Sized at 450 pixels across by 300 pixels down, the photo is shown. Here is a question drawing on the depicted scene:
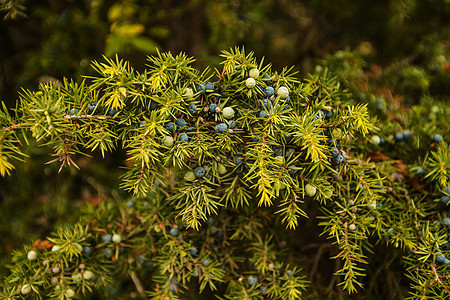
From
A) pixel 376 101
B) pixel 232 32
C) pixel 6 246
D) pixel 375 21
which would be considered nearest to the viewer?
pixel 376 101

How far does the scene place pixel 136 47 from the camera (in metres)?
1.39

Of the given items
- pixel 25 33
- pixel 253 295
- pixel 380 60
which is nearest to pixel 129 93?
pixel 253 295

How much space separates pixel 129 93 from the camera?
2.17 ft

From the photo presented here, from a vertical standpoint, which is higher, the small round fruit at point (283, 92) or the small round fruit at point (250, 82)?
the small round fruit at point (250, 82)

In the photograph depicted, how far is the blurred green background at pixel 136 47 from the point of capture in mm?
1268

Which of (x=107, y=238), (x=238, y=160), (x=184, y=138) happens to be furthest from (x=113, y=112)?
(x=107, y=238)

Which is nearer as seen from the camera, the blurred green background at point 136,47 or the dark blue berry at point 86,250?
the dark blue berry at point 86,250

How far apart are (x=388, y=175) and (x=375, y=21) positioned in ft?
4.04

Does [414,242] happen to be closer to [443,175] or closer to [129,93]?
[443,175]

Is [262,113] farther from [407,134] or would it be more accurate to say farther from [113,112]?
[407,134]

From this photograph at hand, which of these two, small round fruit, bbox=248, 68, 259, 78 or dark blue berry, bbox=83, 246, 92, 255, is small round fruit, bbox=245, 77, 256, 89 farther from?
dark blue berry, bbox=83, 246, 92, 255

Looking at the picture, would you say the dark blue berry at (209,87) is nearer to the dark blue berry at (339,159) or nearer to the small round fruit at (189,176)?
the small round fruit at (189,176)

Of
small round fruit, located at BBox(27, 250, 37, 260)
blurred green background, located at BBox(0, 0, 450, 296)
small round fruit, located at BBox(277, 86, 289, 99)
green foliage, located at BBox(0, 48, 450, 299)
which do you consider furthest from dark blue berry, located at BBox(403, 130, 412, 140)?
small round fruit, located at BBox(27, 250, 37, 260)

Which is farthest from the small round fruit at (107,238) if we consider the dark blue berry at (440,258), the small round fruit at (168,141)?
the dark blue berry at (440,258)
